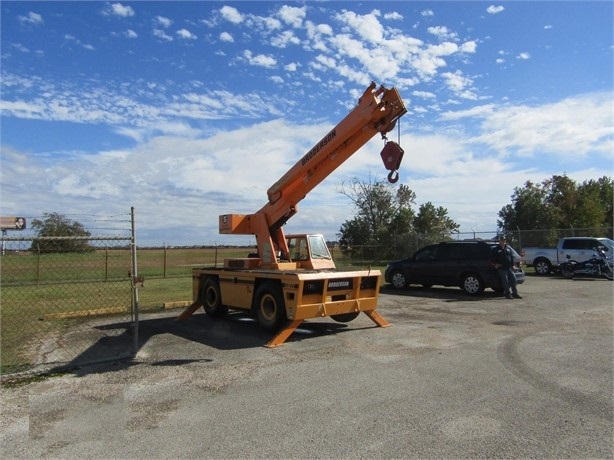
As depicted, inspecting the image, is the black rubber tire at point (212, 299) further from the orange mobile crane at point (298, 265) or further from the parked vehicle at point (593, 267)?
the parked vehicle at point (593, 267)

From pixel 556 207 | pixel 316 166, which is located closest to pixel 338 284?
pixel 316 166

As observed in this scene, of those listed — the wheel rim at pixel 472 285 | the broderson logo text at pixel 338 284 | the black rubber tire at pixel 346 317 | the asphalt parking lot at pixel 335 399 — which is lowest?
the asphalt parking lot at pixel 335 399

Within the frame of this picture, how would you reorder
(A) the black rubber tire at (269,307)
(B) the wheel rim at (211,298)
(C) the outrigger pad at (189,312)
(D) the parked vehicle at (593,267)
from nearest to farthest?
(A) the black rubber tire at (269,307), (C) the outrigger pad at (189,312), (B) the wheel rim at (211,298), (D) the parked vehicle at (593,267)

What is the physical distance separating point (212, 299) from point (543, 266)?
18917 millimetres

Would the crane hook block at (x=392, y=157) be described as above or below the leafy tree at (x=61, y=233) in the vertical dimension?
above

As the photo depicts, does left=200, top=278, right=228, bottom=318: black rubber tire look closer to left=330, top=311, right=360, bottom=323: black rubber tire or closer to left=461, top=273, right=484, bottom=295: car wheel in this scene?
left=330, top=311, right=360, bottom=323: black rubber tire

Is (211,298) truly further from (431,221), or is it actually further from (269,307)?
(431,221)

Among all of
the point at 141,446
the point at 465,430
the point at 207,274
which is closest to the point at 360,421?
the point at 465,430

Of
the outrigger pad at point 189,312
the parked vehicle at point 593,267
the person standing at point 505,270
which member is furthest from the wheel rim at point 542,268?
the outrigger pad at point 189,312

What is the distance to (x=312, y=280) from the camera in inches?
377

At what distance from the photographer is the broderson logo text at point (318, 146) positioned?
10227 millimetres

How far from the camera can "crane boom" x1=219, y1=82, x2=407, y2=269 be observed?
947cm

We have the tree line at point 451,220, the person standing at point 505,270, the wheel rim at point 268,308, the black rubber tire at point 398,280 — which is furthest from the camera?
the tree line at point 451,220

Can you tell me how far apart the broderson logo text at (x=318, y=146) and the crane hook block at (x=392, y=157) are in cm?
113
